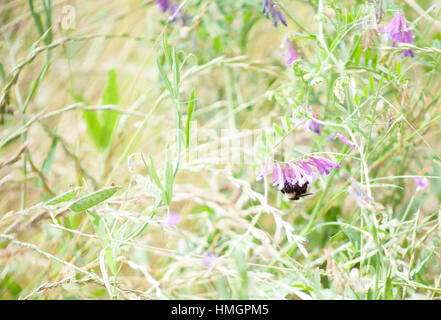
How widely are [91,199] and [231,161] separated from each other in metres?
0.53

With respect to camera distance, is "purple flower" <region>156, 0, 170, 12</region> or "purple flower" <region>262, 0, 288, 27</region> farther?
"purple flower" <region>156, 0, 170, 12</region>

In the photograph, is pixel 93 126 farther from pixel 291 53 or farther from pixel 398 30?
pixel 398 30

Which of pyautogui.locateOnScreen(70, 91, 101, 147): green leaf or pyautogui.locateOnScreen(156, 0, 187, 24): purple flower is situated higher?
pyautogui.locateOnScreen(156, 0, 187, 24): purple flower

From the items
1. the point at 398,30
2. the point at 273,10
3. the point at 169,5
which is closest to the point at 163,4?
the point at 169,5

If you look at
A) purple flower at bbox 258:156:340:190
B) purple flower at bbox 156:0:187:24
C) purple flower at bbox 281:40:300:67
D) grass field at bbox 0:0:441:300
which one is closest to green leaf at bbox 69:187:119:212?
grass field at bbox 0:0:441:300

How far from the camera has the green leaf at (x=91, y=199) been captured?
87 centimetres

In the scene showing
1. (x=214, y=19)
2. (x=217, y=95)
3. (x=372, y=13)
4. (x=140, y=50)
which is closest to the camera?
(x=372, y=13)

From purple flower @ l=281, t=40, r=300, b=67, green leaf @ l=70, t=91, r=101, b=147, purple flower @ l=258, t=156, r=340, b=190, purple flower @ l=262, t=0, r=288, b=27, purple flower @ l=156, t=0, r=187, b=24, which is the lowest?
purple flower @ l=258, t=156, r=340, b=190

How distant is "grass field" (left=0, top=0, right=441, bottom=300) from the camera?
2.92ft

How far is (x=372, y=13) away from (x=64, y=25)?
73cm

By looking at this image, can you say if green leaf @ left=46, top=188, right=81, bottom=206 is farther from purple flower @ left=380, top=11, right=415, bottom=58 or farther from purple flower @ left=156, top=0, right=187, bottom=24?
purple flower @ left=380, top=11, right=415, bottom=58

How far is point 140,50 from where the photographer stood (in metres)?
2.12
